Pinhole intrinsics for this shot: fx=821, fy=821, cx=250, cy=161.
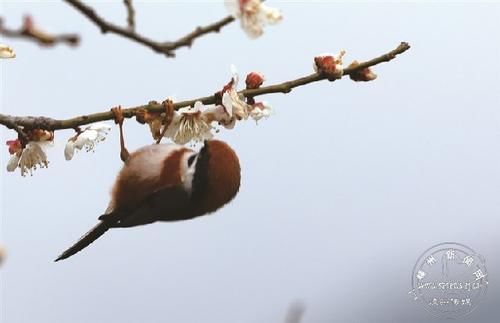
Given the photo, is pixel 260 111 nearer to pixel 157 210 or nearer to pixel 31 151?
pixel 157 210

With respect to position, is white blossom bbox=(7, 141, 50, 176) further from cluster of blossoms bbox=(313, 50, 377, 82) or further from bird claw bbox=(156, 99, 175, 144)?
cluster of blossoms bbox=(313, 50, 377, 82)

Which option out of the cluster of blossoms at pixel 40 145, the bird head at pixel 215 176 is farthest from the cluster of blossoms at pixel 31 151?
the bird head at pixel 215 176

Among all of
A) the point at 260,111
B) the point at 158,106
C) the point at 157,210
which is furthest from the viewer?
the point at 157,210

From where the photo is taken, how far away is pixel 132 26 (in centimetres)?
174

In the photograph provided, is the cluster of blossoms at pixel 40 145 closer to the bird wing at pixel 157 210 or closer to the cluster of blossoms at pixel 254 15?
the bird wing at pixel 157 210

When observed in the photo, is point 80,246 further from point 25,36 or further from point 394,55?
point 25,36

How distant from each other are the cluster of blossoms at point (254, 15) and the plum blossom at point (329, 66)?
1.26ft

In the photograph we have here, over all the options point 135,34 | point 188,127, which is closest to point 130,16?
point 135,34

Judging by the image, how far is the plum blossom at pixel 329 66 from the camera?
2.70 metres

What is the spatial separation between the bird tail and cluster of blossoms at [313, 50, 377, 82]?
3.34 feet

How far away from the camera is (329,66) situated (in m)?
2.71

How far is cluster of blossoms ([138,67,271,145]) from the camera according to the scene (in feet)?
9.20

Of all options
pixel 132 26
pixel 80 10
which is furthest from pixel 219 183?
pixel 80 10

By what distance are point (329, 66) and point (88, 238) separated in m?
1.12
